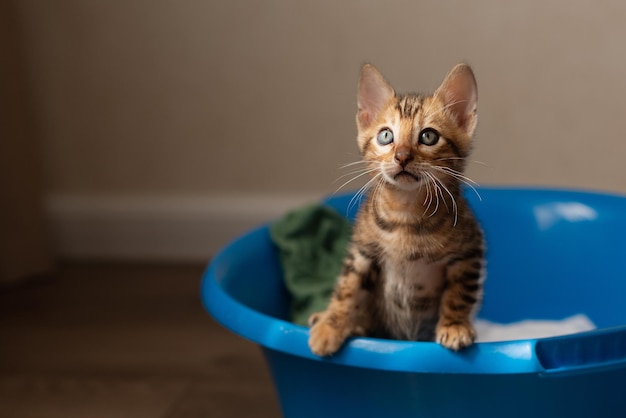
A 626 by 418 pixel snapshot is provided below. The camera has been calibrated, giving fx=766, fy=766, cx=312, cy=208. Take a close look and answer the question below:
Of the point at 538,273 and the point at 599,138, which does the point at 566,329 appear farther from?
the point at 599,138

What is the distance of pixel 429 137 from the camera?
93cm

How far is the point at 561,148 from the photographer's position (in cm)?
178

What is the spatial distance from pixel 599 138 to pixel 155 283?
1103 millimetres

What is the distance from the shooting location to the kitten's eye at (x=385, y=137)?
0.94m

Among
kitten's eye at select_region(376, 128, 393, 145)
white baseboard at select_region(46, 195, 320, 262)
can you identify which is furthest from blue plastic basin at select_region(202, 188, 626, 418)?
white baseboard at select_region(46, 195, 320, 262)

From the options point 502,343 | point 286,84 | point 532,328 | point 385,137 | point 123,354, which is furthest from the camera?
point 286,84

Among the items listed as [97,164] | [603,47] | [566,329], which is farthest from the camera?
[97,164]

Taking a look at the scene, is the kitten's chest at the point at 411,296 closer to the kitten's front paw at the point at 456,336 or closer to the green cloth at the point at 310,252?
the kitten's front paw at the point at 456,336

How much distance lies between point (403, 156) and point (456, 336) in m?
0.21

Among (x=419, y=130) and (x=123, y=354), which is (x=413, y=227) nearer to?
(x=419, y=130)

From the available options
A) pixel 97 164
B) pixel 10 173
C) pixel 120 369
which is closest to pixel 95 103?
pixel 97 164

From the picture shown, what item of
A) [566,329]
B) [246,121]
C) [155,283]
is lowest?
[155,283]

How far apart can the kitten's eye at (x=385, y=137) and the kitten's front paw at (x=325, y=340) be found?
0.77 feet

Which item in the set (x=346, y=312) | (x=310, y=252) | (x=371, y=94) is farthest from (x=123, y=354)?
(x=371, y=94)
